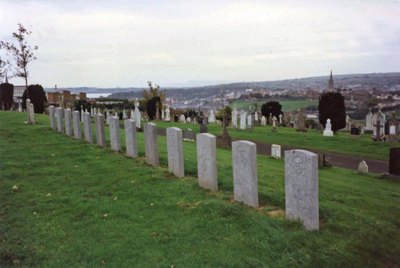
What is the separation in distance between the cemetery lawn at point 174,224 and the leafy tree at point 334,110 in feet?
56.1

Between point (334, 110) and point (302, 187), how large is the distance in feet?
70.0

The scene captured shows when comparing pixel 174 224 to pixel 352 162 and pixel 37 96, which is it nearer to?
pixel 352 162

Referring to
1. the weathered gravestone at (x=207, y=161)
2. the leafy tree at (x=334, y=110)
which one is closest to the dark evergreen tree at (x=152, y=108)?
the leafy tree at (x=334, y=110)

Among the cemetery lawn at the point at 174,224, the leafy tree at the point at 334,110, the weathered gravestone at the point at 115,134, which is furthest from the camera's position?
the leafy tree at the point at 334,110

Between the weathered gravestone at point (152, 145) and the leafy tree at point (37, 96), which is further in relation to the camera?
the leafy tree at point (37, 96)

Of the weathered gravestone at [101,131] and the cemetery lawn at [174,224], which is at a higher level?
the weathered gravestone at [101,131]

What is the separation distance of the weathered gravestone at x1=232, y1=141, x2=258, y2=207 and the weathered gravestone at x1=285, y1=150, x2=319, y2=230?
799mm

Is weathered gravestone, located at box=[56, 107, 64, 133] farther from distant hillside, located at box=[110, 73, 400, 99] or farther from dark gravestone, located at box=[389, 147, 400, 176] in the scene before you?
distant hillside, located at box=[110, 73, 400, 99]

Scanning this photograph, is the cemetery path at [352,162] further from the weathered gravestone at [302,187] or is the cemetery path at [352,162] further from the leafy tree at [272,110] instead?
the leafy tree at [272,110]

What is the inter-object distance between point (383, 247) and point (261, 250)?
6.61 ft

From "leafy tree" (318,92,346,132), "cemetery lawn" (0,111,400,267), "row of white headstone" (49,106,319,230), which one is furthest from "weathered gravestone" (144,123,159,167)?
"leafy tree" (318,92,346,132)

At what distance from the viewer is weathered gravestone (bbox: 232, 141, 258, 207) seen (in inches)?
296

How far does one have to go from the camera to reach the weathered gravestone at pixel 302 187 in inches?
255

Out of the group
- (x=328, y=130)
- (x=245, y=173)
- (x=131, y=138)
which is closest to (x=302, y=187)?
(x=245, y=173)
